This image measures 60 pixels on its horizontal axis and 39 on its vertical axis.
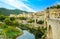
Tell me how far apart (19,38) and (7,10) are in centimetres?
957

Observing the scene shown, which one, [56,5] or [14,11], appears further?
[14,11]

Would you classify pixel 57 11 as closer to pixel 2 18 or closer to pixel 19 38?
pixel 19 38

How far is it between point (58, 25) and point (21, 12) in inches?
612

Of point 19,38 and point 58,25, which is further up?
point 58,25

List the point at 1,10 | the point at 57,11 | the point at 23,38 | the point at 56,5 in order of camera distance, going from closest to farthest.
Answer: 1. the point at 23,38
2. the point at 57,11
3. the point at 56,5
4. the point at 1,10

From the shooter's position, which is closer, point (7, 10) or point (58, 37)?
point (58, 37)

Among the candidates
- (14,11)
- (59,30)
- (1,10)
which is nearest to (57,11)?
(59,30)

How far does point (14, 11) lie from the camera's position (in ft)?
58.5

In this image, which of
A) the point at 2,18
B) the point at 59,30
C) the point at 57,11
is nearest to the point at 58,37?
the point at 59,30

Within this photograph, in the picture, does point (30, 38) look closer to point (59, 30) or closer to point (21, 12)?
point (59, 30)

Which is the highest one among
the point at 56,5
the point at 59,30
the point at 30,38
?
the point at 56,5

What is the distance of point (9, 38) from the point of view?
21.3ft

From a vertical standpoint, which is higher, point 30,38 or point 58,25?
point 58,25

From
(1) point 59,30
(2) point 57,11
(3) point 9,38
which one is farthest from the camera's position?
(2) point 57,11
